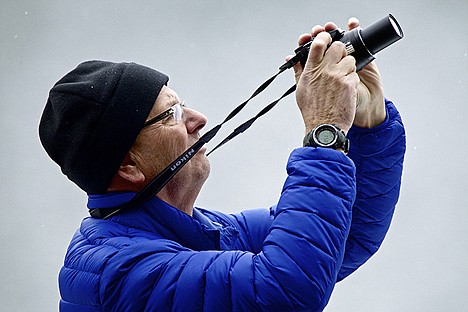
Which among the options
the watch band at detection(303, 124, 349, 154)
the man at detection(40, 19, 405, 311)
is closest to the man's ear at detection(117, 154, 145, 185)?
the man at detection(40, 19, 405, 311)

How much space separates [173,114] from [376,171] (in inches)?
11.1

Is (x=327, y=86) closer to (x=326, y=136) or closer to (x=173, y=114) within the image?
(x=326, y=136)

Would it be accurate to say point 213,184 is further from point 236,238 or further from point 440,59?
point 236,238

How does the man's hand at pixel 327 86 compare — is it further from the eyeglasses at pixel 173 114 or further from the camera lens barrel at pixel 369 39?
the eyeglasses at pixel 173 114

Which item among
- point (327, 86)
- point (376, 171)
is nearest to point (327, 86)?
point (327, 86)

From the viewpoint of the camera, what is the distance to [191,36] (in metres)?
3.00

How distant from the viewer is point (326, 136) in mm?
934

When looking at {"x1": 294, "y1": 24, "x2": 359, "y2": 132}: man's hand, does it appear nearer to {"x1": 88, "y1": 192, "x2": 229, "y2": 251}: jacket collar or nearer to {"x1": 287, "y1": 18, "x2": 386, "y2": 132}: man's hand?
{"x1": 287, "y1": 18, "x2": 386, "y2": 132}: man's hand

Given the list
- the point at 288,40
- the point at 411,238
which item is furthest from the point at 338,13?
the point at 411,238

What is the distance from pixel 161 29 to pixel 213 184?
0.61 m

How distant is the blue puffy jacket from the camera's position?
88 cm

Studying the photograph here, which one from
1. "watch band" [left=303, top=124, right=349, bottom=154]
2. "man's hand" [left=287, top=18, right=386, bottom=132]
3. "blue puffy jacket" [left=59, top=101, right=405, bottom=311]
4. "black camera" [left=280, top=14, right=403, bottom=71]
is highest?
"black camera" [left=280, top=14, right=403, bottom=71]

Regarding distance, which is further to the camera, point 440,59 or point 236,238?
point 440,59

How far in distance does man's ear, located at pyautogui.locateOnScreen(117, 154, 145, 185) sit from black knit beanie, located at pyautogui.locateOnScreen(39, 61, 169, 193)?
15 mm
